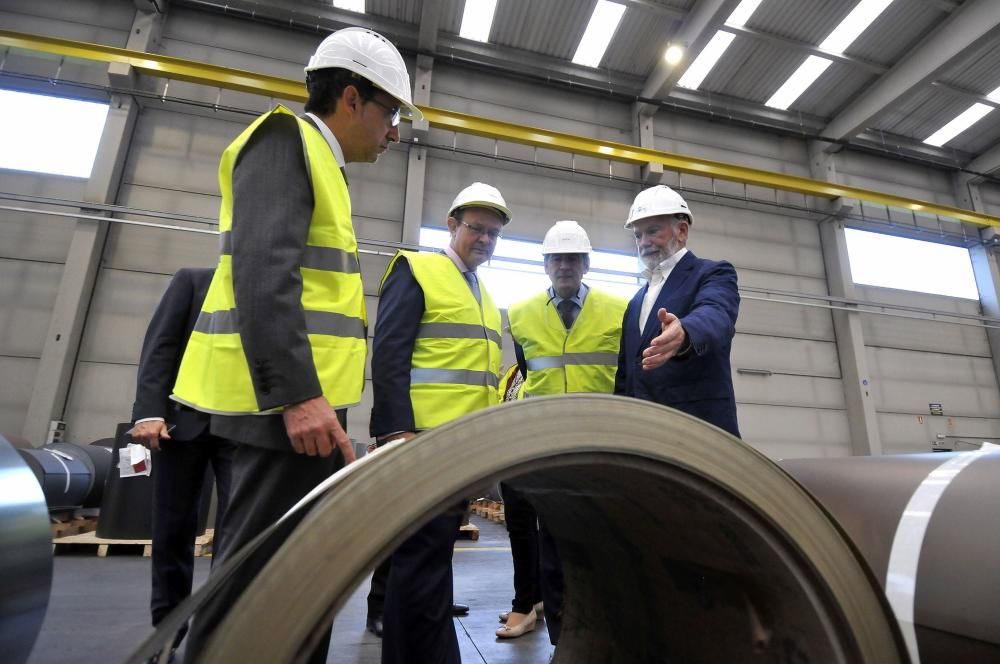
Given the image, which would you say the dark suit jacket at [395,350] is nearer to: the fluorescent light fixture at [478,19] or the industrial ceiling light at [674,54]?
the fluorescent light fixture at [478,19]

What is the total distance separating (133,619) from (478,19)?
776 centimetres

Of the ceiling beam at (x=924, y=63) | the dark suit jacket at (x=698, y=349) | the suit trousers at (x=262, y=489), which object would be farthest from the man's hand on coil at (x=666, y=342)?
the ceiling beam at (x=924, y=63)

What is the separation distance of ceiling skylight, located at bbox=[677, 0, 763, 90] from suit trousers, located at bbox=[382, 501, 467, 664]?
26.7 feet

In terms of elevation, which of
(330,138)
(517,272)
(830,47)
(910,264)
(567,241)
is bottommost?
(330,138)

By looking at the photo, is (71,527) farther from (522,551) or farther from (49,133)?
(49,133)

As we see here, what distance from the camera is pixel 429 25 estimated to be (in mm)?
7109

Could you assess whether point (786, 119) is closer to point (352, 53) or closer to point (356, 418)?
point (356, 418)

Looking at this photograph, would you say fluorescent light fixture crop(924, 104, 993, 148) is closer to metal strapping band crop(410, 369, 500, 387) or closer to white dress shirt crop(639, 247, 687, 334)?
white dress shirt crop(639, 247, 687, 334)

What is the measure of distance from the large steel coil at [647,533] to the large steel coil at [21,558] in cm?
100

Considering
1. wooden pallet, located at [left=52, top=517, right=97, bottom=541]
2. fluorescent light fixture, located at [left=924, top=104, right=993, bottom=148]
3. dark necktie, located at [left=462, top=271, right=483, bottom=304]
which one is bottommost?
wooden pallet, located at [left=52, top=517, right=97, bottom=541]

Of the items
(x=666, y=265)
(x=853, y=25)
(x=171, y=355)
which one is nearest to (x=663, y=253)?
(x=666, y=265)

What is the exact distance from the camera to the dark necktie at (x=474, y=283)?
1.97 m

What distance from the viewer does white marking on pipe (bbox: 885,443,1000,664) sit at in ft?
3.23

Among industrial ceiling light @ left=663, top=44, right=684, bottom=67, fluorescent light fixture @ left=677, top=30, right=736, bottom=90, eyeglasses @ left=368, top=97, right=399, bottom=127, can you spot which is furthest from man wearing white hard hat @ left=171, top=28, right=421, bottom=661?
fluorescent light fixture @ left=677, top=30, right=736, bottom=90
